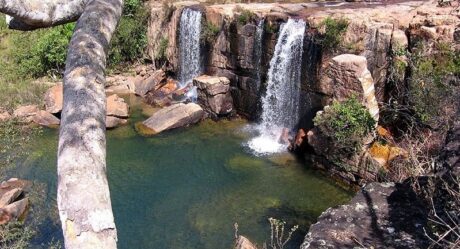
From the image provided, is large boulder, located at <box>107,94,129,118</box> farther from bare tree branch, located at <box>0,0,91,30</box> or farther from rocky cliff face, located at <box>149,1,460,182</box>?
bare tree branch, located at <box>0,0,91,30</box>

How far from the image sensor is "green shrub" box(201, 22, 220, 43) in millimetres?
16594

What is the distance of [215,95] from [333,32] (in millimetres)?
4600

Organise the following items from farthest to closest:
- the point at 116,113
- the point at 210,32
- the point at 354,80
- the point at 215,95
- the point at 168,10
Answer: the point at 168,10 < the point at 210,32 < the point at 215,95 < the point at 116,113 < the point at 354,80

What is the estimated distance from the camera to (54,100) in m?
15.7

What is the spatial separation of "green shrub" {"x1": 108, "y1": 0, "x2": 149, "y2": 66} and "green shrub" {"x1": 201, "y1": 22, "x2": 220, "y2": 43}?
4.16 meters

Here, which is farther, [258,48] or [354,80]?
[258,48]

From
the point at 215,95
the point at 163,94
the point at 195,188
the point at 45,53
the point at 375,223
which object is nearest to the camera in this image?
the point at 375,223

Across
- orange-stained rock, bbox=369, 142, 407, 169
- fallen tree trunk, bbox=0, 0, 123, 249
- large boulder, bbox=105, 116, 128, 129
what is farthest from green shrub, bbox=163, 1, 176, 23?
fallen tree trunk, bbox=0, 0, 123, 249

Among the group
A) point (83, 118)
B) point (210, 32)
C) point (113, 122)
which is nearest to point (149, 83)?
point (210, 32)

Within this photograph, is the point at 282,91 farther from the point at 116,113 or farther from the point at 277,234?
the point at 277,234

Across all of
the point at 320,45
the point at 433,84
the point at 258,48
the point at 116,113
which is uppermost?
the point at 320,45

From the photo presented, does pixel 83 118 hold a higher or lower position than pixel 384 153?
higher

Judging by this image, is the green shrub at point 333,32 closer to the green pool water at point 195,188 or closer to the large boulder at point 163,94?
the green pool water at point 195,188

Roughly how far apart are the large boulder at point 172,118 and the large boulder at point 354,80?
17.3 feet
